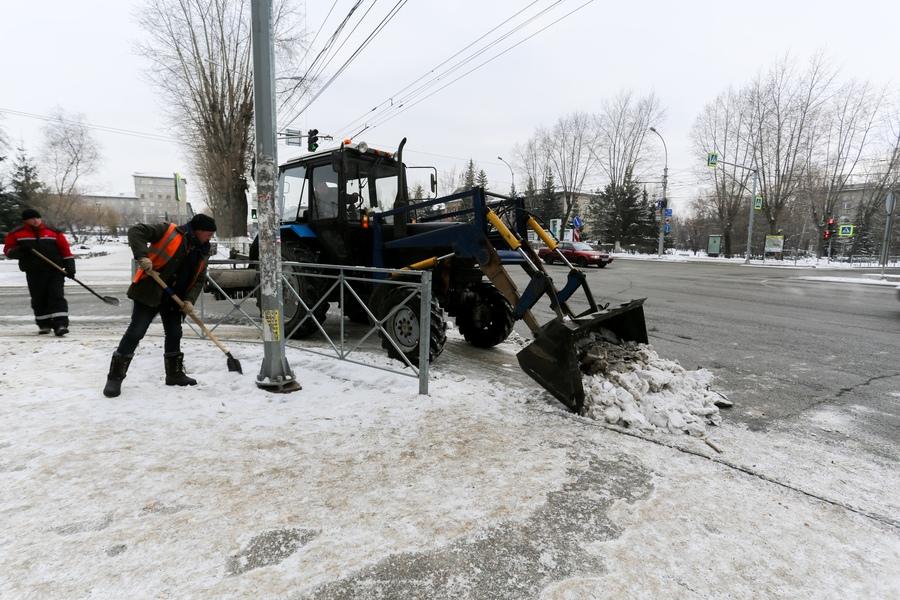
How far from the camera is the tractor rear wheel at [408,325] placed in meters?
4.88

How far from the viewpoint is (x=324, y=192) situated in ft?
20.6

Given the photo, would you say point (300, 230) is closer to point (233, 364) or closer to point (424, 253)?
point (424, 253)

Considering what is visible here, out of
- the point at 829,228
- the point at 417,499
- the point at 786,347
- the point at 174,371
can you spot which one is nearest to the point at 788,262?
the point at 829,228

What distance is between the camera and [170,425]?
11.1ft

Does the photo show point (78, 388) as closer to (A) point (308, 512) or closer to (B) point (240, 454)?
(B) point (240, 454)

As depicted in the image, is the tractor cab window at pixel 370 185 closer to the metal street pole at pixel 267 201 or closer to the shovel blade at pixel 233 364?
the metal street pole at pixel 267 201

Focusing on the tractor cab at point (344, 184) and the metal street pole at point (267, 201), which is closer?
the metal street pole at point (267, 201)

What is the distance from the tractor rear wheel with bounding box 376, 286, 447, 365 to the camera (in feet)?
16.0

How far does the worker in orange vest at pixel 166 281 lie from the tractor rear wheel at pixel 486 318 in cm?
337

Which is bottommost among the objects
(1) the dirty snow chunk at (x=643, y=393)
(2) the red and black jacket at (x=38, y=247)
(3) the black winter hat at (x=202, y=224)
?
(1) the dirty snow chunk at (x=643, y=393)

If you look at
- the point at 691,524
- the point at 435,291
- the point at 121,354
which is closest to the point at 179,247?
the point at 121,354

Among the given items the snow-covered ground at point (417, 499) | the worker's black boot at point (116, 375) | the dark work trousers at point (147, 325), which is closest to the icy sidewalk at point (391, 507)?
the snow-covered ground at point (417, 499)

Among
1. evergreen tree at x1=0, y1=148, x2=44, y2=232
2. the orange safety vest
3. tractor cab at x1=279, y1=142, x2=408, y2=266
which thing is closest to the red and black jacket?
tractor cab at x1=279, y1=142, x2=408, y2=266

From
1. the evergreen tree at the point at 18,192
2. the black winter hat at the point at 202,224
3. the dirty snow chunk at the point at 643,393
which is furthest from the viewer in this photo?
the evergreen tree at the point at 18,192
